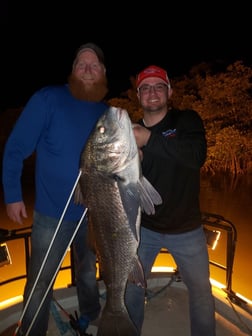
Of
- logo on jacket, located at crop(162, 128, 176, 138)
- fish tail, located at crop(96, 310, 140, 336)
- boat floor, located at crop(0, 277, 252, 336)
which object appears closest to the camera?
fish tail, located at crop(96, 310, 140, 336)

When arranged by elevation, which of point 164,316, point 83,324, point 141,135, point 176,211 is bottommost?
point 164,316

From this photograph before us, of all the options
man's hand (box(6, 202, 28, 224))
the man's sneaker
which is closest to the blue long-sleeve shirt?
man's hand (box(6, 202, 28, 224))

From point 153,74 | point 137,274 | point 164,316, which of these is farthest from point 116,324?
point 153,74

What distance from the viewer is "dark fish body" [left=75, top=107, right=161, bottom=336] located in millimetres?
2296

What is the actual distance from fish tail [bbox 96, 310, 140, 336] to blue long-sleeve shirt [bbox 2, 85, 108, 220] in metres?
0.88

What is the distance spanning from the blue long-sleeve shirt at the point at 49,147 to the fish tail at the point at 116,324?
88 cm

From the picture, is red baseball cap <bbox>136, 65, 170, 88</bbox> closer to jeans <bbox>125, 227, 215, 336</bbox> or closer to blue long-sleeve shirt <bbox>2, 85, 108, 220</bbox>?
→ blue long-sleeve shirt <bbox>2, 85, 108, 220</bbox>

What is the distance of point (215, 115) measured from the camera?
2030cm

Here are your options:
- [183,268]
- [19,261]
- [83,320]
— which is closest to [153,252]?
[183,268]

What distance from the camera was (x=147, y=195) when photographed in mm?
2465

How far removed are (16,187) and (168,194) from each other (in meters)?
1.30

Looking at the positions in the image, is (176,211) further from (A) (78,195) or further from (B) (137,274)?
(A) (78,195)

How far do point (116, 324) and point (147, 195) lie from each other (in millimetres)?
1016

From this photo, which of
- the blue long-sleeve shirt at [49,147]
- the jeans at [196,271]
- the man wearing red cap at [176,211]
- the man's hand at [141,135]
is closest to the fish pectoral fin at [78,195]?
the blue long-sleeve shirt at [49,147]
